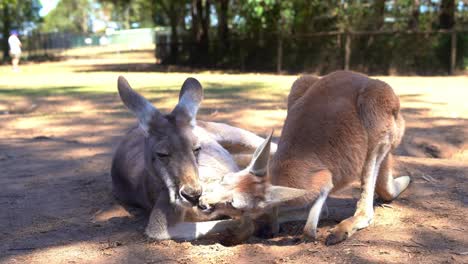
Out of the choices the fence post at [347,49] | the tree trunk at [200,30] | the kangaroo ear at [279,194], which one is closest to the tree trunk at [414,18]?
the fence post at [347,49]

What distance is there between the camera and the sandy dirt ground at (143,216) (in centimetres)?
303

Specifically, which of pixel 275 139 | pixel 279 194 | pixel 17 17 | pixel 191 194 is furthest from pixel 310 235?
pixel 17 17

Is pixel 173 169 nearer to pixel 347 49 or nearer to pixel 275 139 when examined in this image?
pixel 275 139

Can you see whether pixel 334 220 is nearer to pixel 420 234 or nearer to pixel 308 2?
pixel 420 234

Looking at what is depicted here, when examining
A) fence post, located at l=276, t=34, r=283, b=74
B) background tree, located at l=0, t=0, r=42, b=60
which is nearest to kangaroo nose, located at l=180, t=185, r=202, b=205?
fence post, located at l=276, t=34, r=283, b=74

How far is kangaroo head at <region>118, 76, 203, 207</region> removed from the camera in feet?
9.57

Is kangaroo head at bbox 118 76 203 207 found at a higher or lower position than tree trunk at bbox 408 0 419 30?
lower

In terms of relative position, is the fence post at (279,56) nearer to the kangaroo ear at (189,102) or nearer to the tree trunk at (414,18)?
the tree trunk at (414,18)

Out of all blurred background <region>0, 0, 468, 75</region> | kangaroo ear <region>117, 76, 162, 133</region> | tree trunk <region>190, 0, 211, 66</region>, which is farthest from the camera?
tree trunk <region>190, 0, 211, 66</region>

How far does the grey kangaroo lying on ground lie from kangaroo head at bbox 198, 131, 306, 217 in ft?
0.09

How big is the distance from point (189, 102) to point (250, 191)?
869 millimetres

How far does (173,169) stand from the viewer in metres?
2.99

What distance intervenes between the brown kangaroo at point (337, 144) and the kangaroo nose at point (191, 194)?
168mm

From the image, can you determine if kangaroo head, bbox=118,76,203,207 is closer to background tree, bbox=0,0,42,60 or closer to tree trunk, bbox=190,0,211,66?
tree trunk, bbox=190,0,211,66
